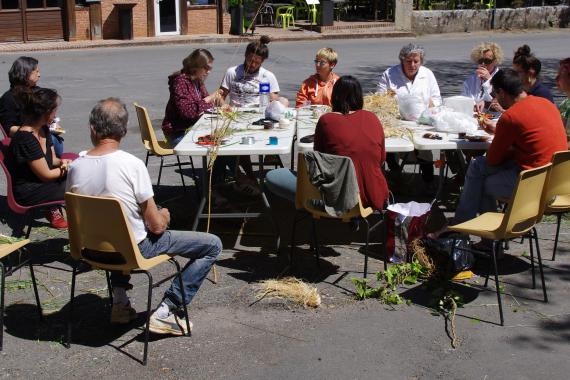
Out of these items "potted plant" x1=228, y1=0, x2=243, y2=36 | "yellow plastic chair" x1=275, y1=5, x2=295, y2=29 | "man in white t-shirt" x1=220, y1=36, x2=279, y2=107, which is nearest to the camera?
"man in white t-shirt" x1=220, y1=36, x2=279, y2=107

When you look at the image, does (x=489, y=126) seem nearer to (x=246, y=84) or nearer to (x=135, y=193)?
(x=246, y=84)

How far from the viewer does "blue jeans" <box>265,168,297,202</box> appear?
18.6ft

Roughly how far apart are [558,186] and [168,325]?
2701 mm

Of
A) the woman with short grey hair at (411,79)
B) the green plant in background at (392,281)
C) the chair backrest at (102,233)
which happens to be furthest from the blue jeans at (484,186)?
the chair backrest at (102,233)

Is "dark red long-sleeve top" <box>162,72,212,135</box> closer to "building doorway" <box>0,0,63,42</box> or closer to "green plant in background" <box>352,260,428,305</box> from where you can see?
"green plant in background" <box>352,260,428,305</box>

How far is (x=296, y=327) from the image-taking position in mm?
4648

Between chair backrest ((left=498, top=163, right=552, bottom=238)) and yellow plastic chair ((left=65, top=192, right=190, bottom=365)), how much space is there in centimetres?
207

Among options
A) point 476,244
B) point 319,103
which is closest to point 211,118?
point 319,103

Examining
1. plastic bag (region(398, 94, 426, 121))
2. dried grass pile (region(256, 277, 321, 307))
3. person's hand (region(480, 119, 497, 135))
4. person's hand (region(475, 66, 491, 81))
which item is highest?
person's hand (region(475, 66, 491, 81))

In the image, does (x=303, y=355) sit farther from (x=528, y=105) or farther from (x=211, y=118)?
(x=211, y=118)

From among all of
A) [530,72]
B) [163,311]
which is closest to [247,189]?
[530,72]

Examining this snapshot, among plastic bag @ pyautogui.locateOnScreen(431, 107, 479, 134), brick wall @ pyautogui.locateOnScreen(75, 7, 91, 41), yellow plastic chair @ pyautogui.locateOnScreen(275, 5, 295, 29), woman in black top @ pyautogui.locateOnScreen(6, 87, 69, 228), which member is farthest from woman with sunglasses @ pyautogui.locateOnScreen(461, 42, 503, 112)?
yellow plastic chair @ pyautogui.locateOnScreen(275, 5, 295, 29)

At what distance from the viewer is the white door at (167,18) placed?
75.2ft

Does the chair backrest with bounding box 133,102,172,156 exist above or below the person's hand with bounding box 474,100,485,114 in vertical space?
below
